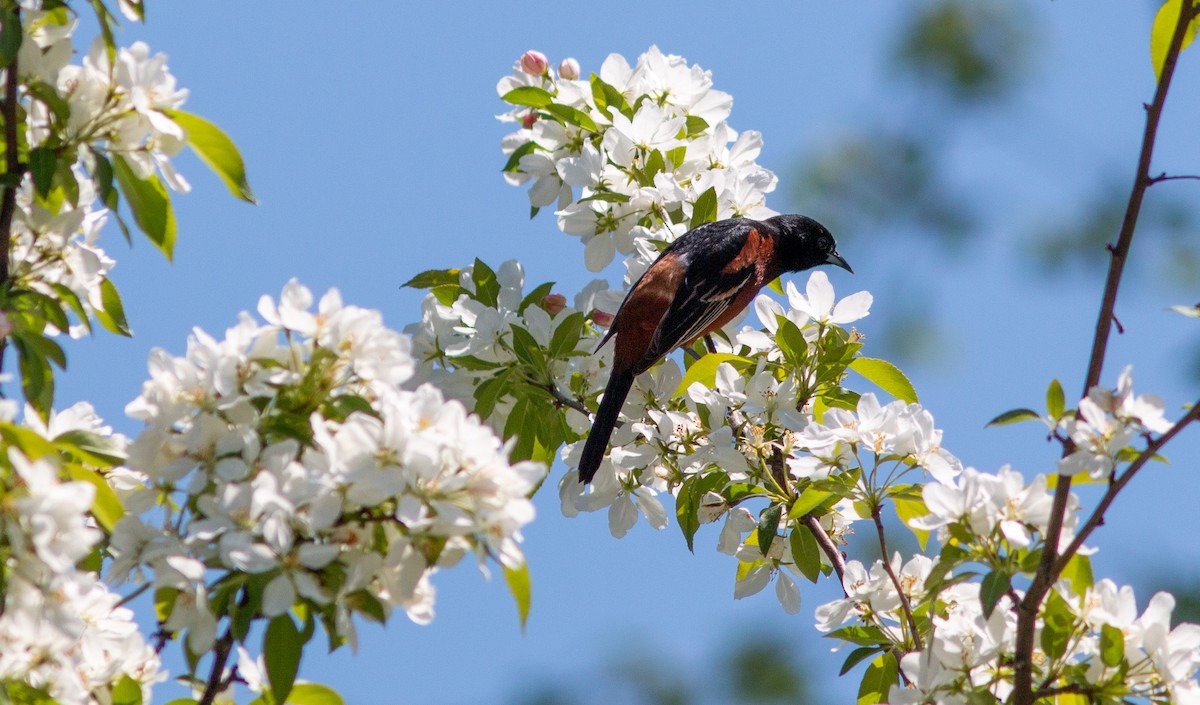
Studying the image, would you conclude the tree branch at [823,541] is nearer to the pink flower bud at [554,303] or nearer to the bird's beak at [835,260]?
the pink flower bud at [554,303]

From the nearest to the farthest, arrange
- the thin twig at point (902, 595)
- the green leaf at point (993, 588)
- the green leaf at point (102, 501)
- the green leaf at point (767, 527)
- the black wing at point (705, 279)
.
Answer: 1. the green leaf at point (102, 501)
2. the green leaf at point (993, 588)
3. the thin twig at point (902, 595)
4. the green leaf at point (767, 527)
5. the black wing at point (705, 279)

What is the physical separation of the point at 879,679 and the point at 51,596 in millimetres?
1479

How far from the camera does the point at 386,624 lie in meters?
1.52

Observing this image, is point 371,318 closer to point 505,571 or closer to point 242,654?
point 505,571

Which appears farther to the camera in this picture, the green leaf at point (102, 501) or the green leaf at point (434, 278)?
the green leaf at point (434, 278)

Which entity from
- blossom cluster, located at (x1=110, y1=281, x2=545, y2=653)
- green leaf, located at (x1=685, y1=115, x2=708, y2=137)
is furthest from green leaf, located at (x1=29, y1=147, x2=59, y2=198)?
green leaf, located at (x1=685, y1=115, x2=708, y2=137)

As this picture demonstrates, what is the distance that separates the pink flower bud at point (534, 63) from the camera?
3.28 m

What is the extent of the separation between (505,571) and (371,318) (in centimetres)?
39

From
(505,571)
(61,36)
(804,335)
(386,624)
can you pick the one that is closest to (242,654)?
(386,624)

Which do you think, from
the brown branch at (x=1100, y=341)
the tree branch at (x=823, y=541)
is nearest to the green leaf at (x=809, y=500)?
the tree branch at (x=823, y=541)

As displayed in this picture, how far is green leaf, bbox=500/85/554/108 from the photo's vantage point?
125 inches

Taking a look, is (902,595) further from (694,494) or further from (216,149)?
(216,149)

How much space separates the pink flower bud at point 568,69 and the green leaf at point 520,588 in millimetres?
1986

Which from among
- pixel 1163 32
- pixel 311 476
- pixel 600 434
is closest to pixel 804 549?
pixel 600 434
